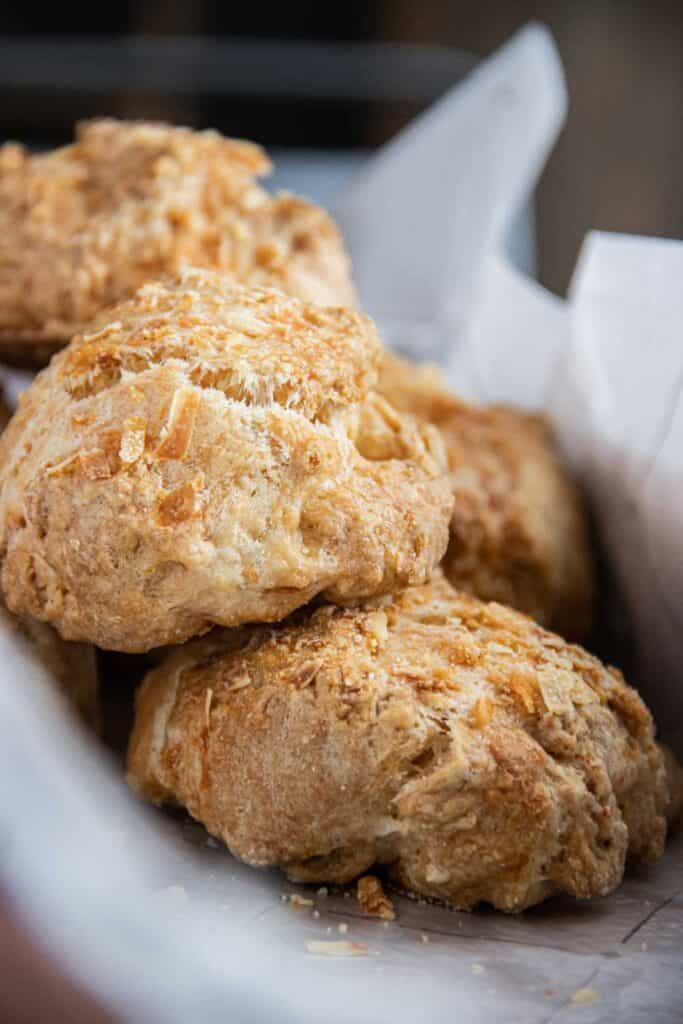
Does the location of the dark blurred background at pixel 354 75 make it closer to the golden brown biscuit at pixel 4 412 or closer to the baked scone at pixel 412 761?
the golden brown biscuit at pixel 4 412

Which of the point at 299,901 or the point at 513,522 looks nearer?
the point at 299,901

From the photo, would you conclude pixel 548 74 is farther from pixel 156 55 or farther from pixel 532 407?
pixel 156 55

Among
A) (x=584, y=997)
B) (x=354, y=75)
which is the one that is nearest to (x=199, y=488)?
(x=584, y=997)

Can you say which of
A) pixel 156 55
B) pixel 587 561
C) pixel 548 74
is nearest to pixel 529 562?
pixel 587 561

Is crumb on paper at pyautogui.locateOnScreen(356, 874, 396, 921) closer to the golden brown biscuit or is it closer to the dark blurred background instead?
the golden brown biscuit

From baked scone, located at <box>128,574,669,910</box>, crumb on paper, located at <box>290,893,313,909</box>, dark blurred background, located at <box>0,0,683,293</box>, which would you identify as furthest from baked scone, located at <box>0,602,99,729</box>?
dark blurred background, located at <box>0,0,683,293</box>

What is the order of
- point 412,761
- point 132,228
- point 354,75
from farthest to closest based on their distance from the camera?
point 354,75, point 132,228, point 412,761

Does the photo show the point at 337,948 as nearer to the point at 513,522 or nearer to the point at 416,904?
the point at 416,904

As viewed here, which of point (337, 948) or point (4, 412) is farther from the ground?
point (4, 412)
